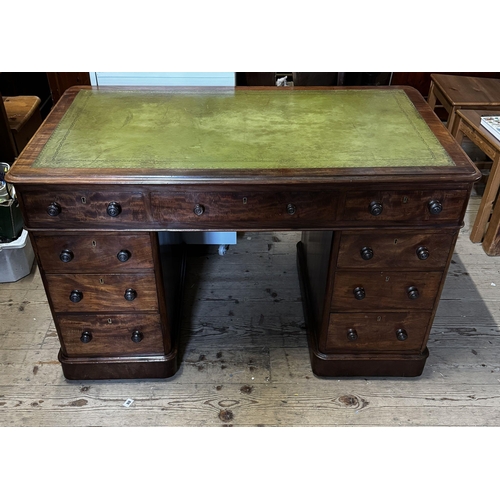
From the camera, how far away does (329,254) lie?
1.66 metres

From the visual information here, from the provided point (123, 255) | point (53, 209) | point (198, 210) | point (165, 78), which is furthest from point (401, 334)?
point (165, 78)

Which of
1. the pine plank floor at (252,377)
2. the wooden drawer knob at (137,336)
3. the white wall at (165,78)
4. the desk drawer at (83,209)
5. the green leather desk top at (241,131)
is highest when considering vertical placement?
the green leather desk top at (241,131)

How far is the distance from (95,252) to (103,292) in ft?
0.53

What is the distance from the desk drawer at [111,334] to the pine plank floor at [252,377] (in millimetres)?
152

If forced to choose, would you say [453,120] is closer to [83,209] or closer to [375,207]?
[375,207]

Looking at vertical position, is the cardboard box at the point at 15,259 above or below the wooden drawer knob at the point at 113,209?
below

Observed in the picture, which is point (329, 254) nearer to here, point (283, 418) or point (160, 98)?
point (283, 418)

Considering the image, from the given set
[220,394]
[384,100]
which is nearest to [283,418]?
[220,394]

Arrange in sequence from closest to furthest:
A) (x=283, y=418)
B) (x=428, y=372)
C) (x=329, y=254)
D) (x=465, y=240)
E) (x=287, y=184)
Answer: (x=287, y=184) < (x=329, y=254) < (x=283, y=418) < (x=428, y=372) < (x=465, y=240)

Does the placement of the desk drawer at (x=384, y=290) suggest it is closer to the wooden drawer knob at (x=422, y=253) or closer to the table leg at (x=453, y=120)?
the wooden drawer knob at (x=422, y=253)

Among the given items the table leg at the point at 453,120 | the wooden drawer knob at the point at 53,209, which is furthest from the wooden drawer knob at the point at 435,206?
the table leg at the point at 453,120

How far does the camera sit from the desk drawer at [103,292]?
1639 mm

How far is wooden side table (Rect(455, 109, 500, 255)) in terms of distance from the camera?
2.42 m

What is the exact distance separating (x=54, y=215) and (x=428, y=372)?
1.44 m
